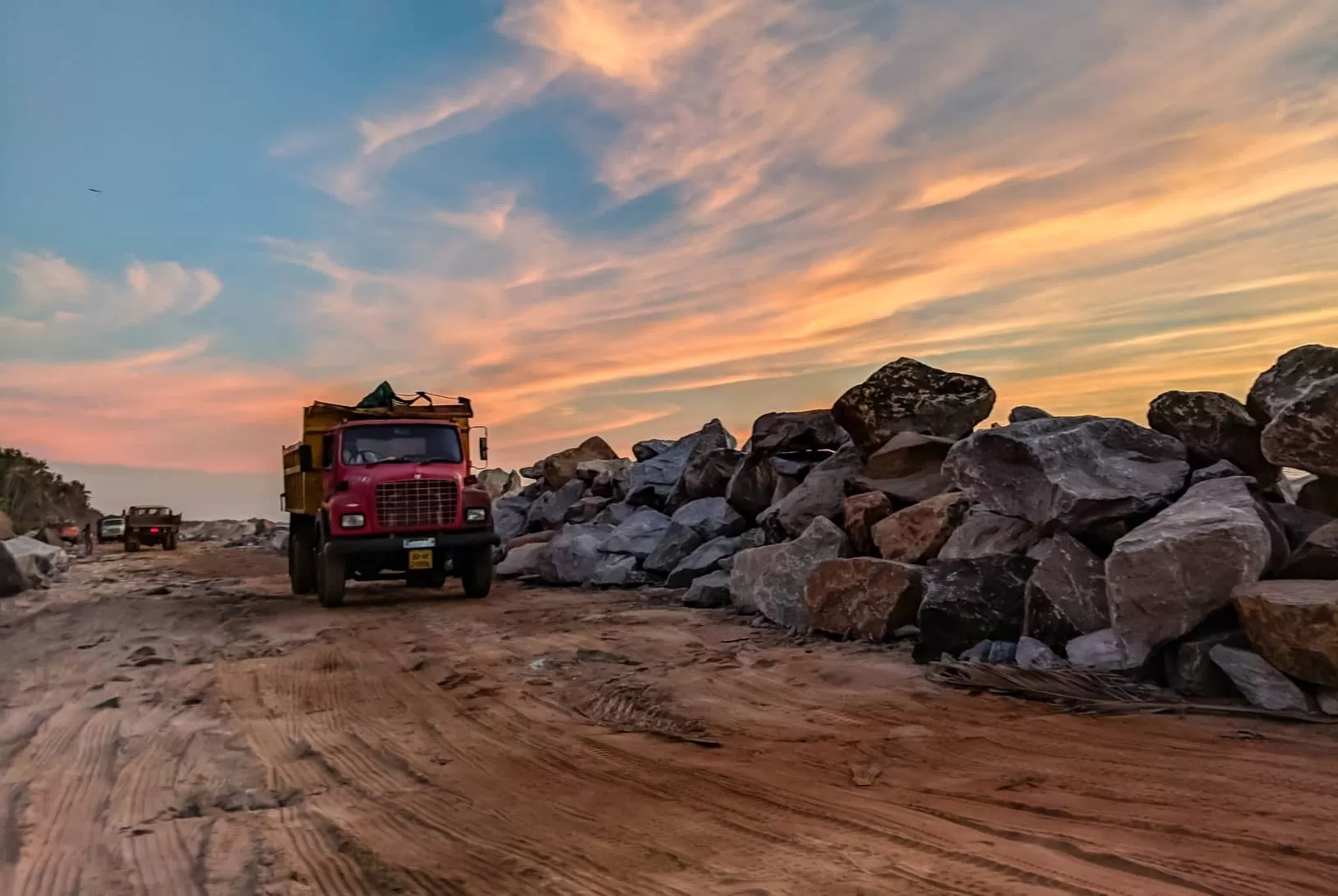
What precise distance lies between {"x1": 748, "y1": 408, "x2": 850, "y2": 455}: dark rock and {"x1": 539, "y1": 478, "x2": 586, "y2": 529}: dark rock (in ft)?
22.7

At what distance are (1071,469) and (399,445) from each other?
9.89 m

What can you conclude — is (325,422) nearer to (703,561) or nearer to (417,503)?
(417,503)

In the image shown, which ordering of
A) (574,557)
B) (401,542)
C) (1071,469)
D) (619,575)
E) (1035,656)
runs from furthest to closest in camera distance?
(574,557) < (619,575) < (401,542) < (1071,469) < (1035,656)

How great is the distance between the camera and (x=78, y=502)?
68.1 metres

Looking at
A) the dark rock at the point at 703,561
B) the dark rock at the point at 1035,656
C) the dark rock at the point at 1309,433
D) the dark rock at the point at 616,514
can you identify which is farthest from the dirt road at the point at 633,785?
the dark rock at the point at 616,514

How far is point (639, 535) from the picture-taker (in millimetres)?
15016

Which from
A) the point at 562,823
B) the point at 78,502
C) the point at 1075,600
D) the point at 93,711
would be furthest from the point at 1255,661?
the point at 78,502

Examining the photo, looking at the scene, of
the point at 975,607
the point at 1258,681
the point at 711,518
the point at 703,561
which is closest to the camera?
the point at 1258,681

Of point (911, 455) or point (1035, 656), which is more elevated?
point (911, 455)

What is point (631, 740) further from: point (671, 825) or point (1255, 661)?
point (1255, 661)

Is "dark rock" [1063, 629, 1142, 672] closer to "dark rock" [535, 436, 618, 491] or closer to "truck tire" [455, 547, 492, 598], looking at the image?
"truck tire" [455, 547, 492, 598]

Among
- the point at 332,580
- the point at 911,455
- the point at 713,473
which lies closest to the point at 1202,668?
the point at 911,455

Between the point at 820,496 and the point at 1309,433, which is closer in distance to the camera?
the point at 1309,433

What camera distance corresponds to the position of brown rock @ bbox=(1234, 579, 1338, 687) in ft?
16.3
